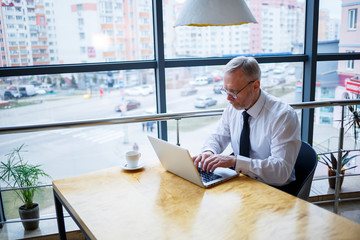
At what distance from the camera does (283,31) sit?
4051 millimetres

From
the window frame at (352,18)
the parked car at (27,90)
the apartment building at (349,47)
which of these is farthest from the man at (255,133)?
the window frame at (352,18)

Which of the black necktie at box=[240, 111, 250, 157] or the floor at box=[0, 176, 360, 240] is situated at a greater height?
the black necktie at box=[240, 111, 250, 157]

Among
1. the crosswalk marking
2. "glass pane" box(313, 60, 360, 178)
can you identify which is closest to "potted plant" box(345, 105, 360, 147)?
"glass pane" box(313, 60, 360, 178)

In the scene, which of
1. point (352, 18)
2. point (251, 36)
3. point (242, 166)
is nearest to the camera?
point (242, 166)

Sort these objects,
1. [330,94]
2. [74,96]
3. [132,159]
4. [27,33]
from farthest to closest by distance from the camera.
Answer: [330,94]
[74,96]
[27,33]
[132,159]

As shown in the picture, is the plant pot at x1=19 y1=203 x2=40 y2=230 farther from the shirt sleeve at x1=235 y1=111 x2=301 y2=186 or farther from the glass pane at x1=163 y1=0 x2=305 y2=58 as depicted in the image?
the shirt sleeve at x1=235 y1=111 x2=301 y2=186

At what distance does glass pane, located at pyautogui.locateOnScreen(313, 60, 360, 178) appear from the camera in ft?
13.8

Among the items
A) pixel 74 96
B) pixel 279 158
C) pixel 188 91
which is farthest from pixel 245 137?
pixel 74 96

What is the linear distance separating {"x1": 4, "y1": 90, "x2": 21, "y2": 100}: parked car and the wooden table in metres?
1.87

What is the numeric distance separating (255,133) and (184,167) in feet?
1.87

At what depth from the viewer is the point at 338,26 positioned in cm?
412

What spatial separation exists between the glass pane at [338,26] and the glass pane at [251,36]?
237mm

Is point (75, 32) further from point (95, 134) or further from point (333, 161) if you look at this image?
point (333, 161)

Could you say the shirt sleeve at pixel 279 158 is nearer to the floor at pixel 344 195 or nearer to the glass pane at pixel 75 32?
the floor at pixel 344 195
